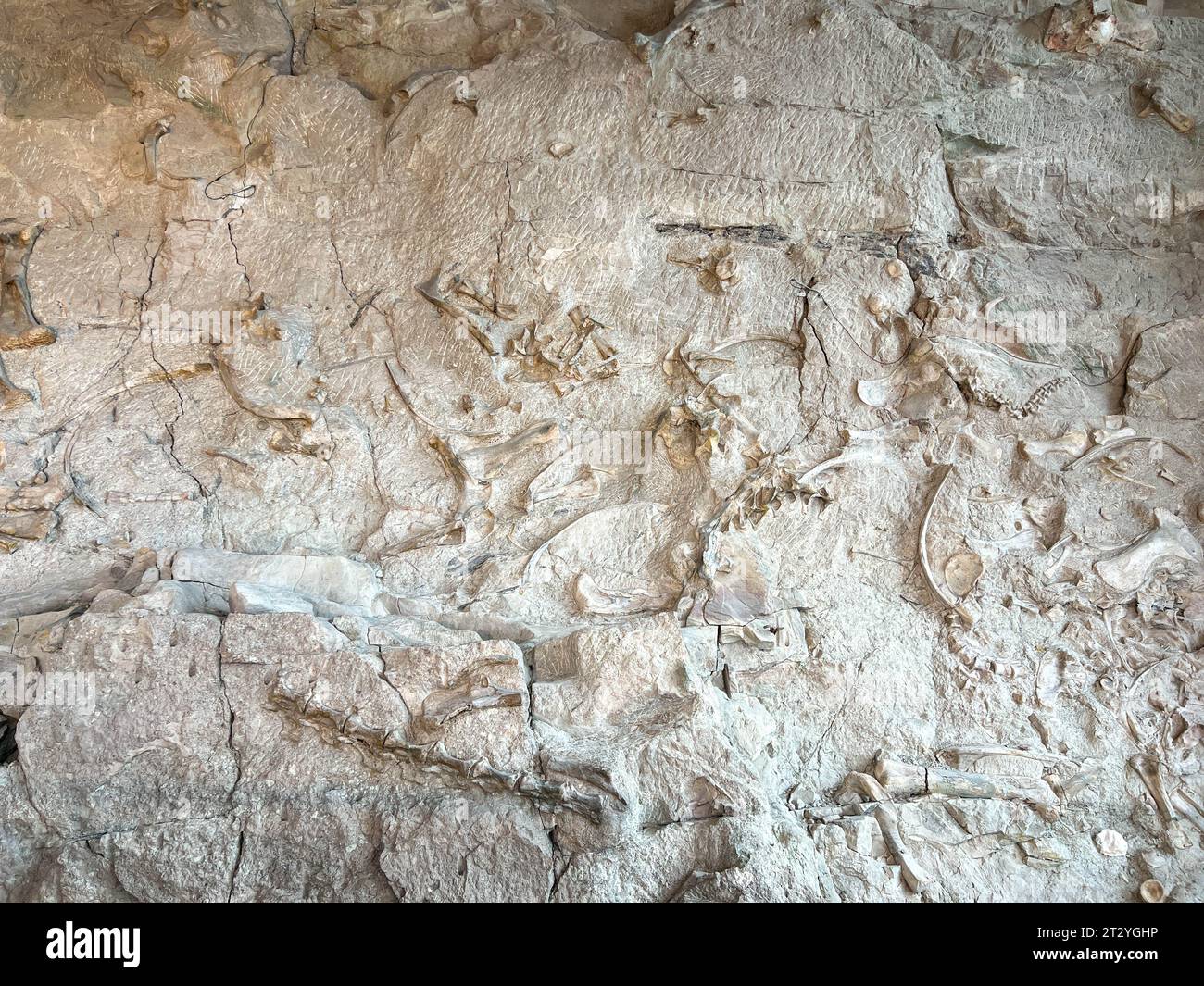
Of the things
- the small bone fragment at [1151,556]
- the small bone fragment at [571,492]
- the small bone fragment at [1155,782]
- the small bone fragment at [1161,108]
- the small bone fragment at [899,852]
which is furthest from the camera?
the small bone fragment at [1161,108]

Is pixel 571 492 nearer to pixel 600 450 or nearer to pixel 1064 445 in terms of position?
pixel 600 450

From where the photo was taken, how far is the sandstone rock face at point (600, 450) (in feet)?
12.6

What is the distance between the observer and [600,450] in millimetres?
4672

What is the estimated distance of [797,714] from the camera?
421 centimetres

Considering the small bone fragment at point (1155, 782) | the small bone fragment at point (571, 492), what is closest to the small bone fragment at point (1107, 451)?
the small bone fragment at point (1155, 782)

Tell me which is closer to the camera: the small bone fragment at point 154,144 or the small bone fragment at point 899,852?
the small bone fragment at point 899,852

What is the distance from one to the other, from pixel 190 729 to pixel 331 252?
224 centimetres

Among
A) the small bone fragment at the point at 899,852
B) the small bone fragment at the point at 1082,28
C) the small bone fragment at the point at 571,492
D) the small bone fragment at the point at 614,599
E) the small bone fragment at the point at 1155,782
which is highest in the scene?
the small bone fragment at the point at 1082,28

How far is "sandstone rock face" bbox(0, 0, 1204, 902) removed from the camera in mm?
3836

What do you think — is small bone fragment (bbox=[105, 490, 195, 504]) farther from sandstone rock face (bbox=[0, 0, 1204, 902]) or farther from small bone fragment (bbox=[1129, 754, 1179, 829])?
small bone fragment (bbox=[1129, 754, 1179, 829])

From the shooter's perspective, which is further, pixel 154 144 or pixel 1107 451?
pixel 154 144

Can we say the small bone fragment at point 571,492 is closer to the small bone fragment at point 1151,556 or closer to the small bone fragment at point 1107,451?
the small bone fragment at point 1107,451

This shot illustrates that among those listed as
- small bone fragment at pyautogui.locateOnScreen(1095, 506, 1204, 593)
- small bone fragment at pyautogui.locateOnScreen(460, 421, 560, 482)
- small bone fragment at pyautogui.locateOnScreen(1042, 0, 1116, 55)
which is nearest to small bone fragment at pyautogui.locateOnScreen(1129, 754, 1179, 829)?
small bone fragment at pyautogui.locateOnScreen(1095, 506, 1204, 593)

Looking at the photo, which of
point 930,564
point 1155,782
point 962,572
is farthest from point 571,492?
point 1155,782
